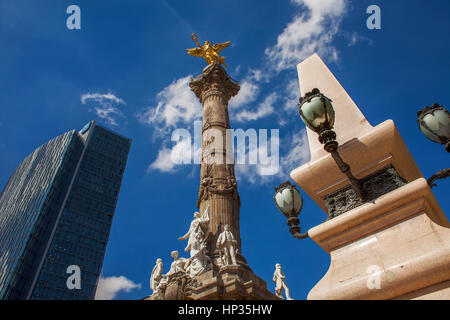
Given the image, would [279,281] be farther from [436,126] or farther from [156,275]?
[436,126]

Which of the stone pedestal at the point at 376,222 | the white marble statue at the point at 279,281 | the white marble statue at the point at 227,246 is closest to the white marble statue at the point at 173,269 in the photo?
the white marble statue at the point at 227,246

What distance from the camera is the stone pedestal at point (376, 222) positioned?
9.39ft

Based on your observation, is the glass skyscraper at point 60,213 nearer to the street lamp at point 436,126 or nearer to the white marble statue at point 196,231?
the white marble statue at point 196,231

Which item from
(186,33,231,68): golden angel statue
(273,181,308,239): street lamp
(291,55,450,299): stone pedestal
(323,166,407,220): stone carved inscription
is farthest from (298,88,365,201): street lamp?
(186,33,231,68): golden angel statue

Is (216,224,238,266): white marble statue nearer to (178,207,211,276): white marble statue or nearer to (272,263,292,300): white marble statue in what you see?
(178,207,211,276): white marble statue

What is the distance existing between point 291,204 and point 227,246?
13.4 meters

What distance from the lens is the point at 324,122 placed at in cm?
330

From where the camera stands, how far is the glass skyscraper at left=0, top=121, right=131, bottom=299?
2137 inches

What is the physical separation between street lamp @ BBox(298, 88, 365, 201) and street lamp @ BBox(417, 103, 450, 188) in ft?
2.37

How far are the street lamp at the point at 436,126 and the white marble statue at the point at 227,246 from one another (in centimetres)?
1377

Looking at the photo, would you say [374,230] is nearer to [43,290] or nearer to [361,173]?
[361,173]

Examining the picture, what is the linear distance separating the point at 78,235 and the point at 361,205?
63.8 metres

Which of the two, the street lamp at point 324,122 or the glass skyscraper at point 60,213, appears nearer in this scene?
the street lamp at point 324,122
